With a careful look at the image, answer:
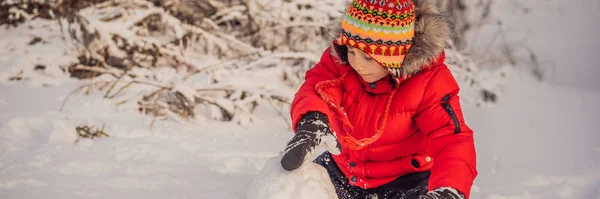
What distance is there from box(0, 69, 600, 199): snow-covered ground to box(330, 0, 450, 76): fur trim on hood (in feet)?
2.69

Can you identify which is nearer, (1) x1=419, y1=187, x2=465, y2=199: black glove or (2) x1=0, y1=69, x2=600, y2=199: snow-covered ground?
(1) x1=419, y1=187, x2=465, y2=199: black glove

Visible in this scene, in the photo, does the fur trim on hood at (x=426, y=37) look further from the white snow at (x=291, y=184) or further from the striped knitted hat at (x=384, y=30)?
the white snow at (x=291, y=184)

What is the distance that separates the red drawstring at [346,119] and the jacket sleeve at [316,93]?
0.02 metres

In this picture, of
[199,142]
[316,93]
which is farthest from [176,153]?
[316,93]

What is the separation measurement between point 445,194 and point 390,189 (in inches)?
17.1

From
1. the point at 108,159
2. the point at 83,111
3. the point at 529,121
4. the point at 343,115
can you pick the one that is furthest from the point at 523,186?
the point at 83,111

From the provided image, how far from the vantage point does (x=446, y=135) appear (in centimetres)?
200

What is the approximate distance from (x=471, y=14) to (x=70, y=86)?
10.3 ft

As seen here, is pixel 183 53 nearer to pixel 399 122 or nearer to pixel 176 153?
pixel 176 153

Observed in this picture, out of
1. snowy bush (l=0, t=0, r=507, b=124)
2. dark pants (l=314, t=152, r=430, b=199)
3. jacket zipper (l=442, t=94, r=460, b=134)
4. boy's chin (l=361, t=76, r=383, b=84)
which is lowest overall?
snowy bush (l=0, t=0, r=507, b=124)

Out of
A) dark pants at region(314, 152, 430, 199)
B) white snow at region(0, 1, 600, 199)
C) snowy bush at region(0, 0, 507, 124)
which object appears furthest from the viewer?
snowy bush at region(0, 0, 507, 124)

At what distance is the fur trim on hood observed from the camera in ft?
6.76

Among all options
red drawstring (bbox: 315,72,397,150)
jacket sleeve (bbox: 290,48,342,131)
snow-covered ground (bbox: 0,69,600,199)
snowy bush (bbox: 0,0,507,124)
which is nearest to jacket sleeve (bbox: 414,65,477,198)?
red drawstring (bbox: 315,72,397,150)

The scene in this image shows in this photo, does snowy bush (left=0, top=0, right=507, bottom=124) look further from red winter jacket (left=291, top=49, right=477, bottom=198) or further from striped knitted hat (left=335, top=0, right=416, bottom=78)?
striped knitted hat (left=335, top=0, right=416, bottom=78)
